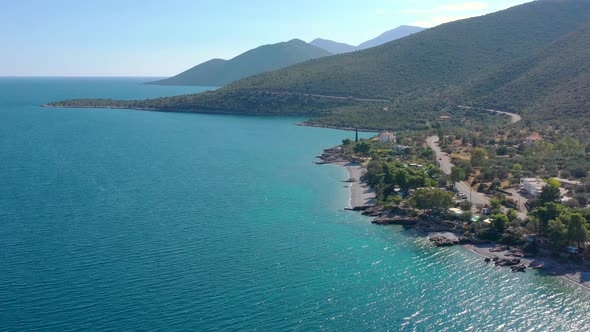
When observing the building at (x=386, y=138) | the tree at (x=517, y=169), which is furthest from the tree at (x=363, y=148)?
the tree at (x=517, y=169)

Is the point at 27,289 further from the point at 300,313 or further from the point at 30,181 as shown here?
the point at 30,181

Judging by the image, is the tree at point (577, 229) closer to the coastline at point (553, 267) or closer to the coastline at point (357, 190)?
the coastline at point (553, 267)

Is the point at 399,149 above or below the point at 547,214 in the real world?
above

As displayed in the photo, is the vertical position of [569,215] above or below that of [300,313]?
above

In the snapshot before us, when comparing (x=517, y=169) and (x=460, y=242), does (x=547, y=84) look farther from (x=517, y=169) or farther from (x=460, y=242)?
(x=460, y=242)

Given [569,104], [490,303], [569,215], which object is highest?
[569,104]

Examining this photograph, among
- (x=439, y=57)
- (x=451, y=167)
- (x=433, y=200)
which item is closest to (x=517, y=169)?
(x=451, y=167)

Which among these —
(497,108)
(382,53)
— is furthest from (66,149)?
(382,53)
